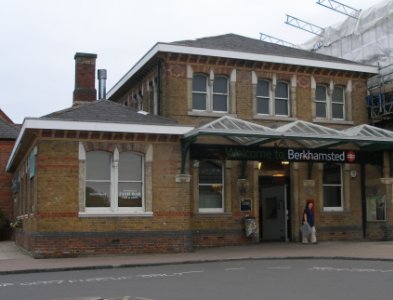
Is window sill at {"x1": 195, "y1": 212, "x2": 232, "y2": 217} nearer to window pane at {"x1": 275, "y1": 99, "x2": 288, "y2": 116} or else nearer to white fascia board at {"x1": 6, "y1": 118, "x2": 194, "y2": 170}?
white fascia board at {"x1": 6, "y1": 118, "x2": 194, "y2": 170}

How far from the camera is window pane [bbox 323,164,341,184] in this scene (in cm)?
2508

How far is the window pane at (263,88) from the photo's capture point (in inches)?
966

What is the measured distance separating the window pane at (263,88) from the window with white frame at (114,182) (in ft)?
21.7

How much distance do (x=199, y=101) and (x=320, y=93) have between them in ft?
18.6

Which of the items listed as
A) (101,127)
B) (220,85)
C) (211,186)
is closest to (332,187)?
(211,186)

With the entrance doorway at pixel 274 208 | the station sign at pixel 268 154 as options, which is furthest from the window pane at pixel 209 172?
the entrance doorway at pixel 274 208

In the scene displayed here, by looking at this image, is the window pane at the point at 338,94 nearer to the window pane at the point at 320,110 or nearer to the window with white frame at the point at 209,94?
the window pane at the point at 320,110

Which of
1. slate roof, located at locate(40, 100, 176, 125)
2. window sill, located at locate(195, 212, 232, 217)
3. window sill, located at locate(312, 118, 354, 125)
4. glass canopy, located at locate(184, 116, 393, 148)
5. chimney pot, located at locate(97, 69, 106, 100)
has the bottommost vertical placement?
window sill, located at locate(195, 212, 232, 217)

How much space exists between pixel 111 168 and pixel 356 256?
27.3ft

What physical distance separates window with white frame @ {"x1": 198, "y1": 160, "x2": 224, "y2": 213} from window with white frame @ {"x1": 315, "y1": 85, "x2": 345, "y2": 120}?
5.43 m

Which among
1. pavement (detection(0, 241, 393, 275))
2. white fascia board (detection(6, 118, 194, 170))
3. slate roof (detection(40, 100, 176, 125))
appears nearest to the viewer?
pavement (detection(0, 241, 393, 275))

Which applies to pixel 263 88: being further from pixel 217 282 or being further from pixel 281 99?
pixel 217 282

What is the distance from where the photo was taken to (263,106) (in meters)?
24.6

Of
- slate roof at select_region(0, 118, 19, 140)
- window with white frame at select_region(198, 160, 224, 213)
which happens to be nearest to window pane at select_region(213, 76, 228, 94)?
window with white frame at select_region(198, 160, 224, 213)
